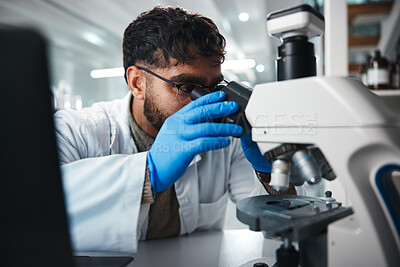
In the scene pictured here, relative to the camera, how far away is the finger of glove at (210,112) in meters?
0.67

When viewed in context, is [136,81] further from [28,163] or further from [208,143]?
[28,163]

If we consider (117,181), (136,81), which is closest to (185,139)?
(117,181)

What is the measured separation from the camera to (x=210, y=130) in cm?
75

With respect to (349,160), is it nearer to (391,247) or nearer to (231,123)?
(391,247)

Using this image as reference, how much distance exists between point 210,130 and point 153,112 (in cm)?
48

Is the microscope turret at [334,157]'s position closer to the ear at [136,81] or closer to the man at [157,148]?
the man at [157,148]

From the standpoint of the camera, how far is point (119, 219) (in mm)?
675

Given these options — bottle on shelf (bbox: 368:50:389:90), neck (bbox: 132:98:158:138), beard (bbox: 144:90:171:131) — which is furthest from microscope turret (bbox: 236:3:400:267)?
bottle on shelf (bbox: 368:50:389:90)

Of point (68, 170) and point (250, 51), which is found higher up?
point (250, 51)

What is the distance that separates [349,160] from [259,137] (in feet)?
0.53

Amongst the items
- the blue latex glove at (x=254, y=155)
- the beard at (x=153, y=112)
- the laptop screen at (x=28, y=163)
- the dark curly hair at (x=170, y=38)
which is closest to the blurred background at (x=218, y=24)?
the dark curly hair at (x=170, y=38)

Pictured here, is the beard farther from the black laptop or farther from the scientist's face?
the black laptop

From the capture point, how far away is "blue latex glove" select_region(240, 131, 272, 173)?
2.79 feet

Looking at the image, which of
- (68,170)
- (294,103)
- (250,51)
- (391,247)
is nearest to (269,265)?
(391,247)
